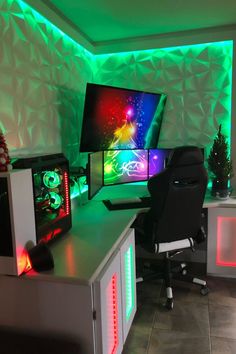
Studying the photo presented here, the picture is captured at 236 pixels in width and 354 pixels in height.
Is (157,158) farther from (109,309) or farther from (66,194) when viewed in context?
(109,309)

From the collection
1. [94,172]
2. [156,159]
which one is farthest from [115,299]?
[156,159]

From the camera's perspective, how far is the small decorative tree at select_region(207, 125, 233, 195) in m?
2.75

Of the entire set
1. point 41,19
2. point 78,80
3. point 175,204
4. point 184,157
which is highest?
point 41,19

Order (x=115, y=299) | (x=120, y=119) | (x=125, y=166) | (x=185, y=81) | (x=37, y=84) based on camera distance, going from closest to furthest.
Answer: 1. (x=115, y=299)
2. (x=37, y=84)
3. (x=120, y=119)
4. (x=125, y=166)
5. (x=185, y=81)

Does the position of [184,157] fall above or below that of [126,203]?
above

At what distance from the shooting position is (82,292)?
1.37 m

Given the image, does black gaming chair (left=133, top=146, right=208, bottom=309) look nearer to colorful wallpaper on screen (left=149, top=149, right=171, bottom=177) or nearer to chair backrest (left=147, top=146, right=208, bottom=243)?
chair backrest (left=147, top=146, right=208, bottom=243)

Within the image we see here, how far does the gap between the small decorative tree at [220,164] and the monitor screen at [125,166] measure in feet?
2.18

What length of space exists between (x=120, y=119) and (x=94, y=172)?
66 centimetres

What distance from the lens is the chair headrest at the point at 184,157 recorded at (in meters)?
2.12

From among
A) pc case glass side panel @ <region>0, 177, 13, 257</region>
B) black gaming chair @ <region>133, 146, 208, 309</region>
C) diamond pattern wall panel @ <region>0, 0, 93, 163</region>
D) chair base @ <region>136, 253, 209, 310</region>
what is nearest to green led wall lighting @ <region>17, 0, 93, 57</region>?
diamond pattern wall panel @ <region>0, 0, 93, 163</region>

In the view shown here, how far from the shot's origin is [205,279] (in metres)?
2.79

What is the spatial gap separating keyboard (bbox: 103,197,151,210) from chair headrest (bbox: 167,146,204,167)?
A: 1.50ft

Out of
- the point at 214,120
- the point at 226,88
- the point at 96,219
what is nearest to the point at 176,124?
the point at 214,120
